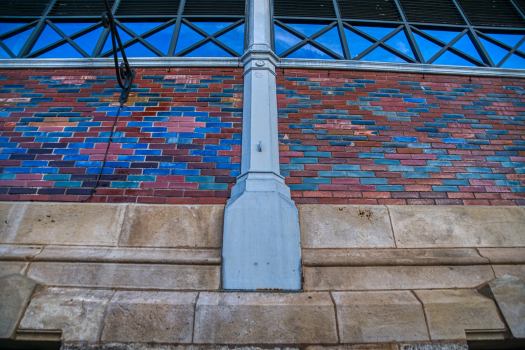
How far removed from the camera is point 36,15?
14.1ft

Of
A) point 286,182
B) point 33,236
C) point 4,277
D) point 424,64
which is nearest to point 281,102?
point 286,182

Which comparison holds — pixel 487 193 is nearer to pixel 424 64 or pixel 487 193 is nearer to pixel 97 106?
pixel 424 64

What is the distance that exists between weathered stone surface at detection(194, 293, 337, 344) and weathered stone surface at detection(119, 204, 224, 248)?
501mm

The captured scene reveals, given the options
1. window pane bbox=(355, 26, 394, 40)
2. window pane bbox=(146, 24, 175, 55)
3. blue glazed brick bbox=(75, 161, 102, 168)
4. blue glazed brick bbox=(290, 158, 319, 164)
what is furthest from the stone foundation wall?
window pane bbox=(355, 26, 394, 40)

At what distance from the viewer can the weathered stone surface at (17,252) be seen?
2.29 meters

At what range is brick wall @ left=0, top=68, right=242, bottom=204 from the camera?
8.84 feet

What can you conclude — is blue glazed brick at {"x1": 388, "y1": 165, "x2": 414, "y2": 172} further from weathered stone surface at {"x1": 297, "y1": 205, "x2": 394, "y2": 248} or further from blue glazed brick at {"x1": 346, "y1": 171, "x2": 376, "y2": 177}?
weathered stone surface at {"x1": 297, "y1": 205, "x2": 394, "y2": 248}

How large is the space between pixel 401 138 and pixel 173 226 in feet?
8.08

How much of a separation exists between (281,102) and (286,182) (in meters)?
1.03

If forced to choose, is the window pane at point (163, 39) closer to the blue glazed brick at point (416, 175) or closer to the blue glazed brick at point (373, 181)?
the blue glazed brick at point (373, 181)

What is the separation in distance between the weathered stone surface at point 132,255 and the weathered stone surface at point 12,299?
0.19 metres

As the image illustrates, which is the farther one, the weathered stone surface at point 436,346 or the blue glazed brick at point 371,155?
the blue glazed brick at point 371,155

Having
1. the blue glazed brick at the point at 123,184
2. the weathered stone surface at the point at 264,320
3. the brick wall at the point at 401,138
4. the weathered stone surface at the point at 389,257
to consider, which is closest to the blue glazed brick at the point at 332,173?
the brick wall at the point at 401,138

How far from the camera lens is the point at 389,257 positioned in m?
2.33
